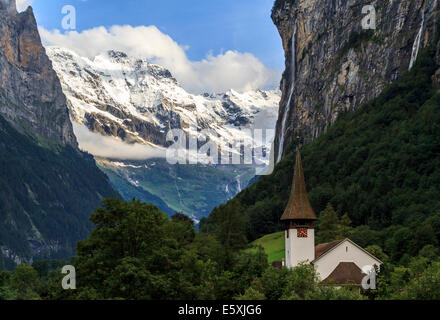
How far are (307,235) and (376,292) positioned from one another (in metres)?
18.8

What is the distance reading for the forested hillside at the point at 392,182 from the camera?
117125 millimetres

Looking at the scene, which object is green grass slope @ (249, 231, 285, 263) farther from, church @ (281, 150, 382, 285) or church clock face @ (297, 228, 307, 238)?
church clock face @ (297, 228, 307, 238)

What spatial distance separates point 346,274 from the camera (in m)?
76.6

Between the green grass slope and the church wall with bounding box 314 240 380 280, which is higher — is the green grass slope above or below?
above

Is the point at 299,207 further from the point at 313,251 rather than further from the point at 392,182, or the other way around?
the point at 392,182

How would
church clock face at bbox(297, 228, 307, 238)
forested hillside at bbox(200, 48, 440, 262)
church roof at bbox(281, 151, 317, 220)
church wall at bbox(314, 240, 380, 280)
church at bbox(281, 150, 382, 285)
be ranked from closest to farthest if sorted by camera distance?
church at bbox(281, 150, 382, 285) < church wall at bbox(314, 240, 380, 280) < church clock face at bbox(297, 228, 307, 238) < church roof at bbox(281, 151, 317, 220) < forested hillside at bbox(200, 48, 440, 262)

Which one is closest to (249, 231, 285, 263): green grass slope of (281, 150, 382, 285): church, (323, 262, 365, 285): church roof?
(281, 150, 382, 285): church

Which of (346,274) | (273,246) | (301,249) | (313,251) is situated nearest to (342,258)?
(313,251)

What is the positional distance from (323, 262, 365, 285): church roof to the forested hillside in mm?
19944

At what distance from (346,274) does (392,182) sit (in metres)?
83.9

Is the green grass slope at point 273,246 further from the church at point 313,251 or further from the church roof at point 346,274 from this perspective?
the church roof at point 346,274

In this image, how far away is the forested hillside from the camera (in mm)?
117125

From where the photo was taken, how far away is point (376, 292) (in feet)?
213
